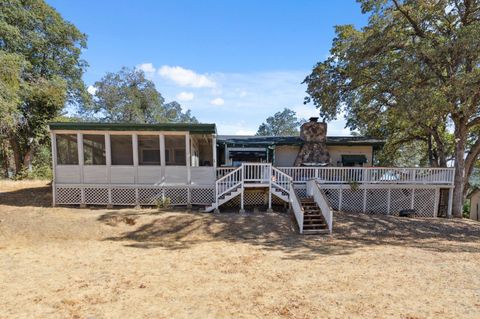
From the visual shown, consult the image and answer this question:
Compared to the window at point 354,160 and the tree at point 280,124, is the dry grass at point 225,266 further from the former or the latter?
the tree at point 280,124

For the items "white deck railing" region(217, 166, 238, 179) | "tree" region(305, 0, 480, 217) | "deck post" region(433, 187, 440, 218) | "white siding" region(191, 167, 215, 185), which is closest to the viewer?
"tree" region(305, 0, 480, 217)

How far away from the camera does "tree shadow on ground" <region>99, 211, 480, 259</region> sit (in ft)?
29.1

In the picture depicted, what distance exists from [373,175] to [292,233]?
592cm

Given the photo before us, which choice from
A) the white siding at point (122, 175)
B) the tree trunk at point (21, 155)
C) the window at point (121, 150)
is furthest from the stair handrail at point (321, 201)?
the tree trunk at point (21, 155)

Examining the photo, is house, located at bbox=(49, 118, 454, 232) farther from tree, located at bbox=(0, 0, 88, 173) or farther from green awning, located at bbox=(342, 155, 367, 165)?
tree, located at bbox=(0, 0, 88, 173)

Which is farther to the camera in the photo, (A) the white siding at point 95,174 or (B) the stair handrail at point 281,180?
(B) the stair handrail at point 281,180

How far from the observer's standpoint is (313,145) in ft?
51.4

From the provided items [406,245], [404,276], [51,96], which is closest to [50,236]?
[404,276]

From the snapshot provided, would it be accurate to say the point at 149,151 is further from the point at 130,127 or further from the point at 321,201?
the point at 321,201

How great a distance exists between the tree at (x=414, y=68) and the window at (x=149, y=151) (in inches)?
407

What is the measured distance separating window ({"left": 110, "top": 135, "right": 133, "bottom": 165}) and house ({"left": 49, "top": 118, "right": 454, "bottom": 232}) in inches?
1.7

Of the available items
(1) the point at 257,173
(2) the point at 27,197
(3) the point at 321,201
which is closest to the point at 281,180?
(1) the point at 257,173

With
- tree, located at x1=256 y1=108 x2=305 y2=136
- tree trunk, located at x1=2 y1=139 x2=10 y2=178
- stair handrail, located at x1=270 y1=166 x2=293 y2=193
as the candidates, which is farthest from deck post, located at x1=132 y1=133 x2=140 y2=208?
tree, located at x1=256 y1=108 x2=305 y2=136

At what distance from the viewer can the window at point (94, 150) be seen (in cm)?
1244
